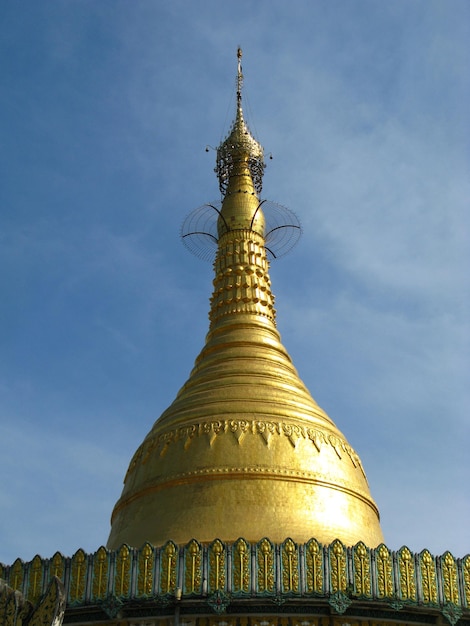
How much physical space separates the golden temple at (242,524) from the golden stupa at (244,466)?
36 millimetres

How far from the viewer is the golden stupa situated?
2139cm

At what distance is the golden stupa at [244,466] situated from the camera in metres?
21.4

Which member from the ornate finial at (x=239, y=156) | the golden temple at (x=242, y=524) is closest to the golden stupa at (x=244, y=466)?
the golden temple at (x=242, y=524)

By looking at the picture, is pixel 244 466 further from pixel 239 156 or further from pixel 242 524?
pixel 239 156

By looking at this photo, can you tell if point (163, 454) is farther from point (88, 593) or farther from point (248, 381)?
point (88, 593)

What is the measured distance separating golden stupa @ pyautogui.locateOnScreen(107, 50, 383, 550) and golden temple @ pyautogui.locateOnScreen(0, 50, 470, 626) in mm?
36

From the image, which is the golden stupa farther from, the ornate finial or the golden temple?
the ornate finial

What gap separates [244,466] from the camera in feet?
72.4

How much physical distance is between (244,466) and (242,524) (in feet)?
4.95

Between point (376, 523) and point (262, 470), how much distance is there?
371 cm

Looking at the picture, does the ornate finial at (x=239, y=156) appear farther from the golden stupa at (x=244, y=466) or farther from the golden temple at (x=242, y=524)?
the golden stupa at (x=244, y=466)

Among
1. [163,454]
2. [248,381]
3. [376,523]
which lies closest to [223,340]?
[248,381]

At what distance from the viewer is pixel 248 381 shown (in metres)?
24.6

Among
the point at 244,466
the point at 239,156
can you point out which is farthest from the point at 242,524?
the point at 239,156
